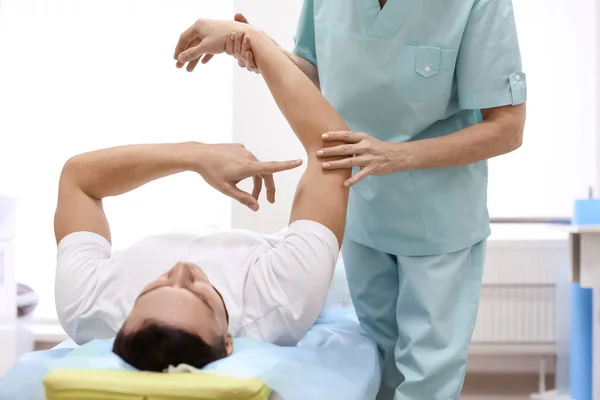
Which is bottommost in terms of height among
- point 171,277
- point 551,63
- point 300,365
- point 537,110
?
point 300,365

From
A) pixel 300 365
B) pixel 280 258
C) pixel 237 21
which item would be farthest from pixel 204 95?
pixel 300 365

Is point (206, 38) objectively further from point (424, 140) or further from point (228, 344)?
point (228, 344)

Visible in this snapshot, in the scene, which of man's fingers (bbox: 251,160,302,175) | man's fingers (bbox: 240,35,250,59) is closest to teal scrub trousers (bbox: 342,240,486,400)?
man's fingers (bbox: 251,160,302,175)

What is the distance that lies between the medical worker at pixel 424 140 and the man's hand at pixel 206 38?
45 millimetres

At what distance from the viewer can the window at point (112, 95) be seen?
298 cm

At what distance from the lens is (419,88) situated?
1536 mm

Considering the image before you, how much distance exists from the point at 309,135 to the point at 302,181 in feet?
0.35

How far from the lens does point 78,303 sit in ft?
4.79

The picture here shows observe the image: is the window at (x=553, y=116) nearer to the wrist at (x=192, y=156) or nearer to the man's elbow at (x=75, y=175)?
the wrist at (x=192, y=156)

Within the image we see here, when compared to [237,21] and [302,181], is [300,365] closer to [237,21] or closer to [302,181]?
[302,181]

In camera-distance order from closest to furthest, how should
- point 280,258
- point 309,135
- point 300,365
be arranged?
point 300,365 → point 280,258 → point 309,135

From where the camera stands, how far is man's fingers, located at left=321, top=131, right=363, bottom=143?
146cm

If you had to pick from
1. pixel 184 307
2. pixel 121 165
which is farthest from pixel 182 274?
pixel 121 165

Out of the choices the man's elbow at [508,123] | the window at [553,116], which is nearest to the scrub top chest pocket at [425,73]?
the man's elbow at [508,123]
